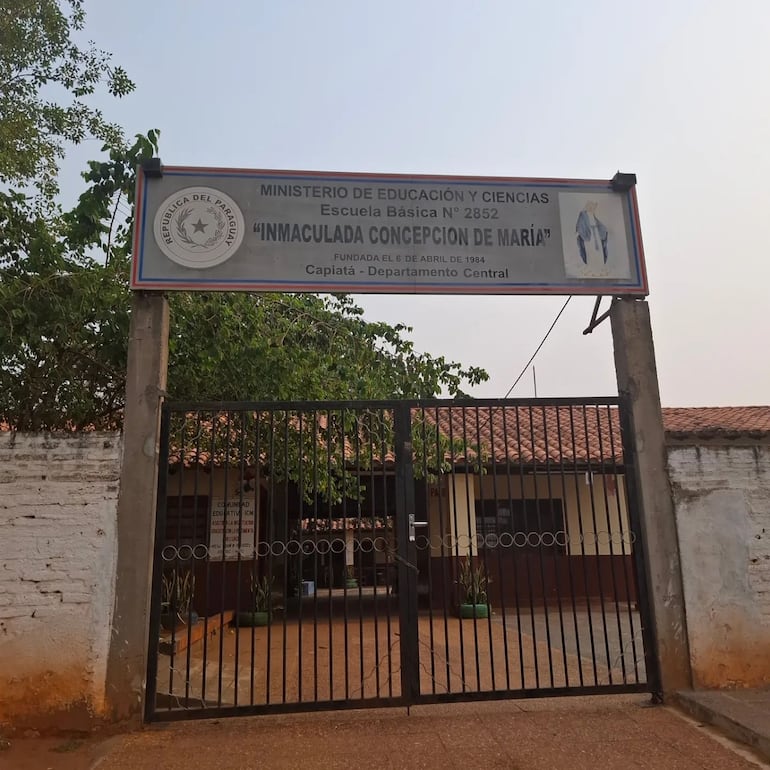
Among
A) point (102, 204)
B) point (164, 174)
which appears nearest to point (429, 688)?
point (164, 174)

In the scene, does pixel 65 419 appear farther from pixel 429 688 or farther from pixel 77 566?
pixel 429 688

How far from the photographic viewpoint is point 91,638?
4270 millimetres

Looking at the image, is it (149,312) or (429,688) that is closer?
(149,312)

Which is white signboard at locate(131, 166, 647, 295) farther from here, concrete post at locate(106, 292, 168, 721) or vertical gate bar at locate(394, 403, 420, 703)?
vertical gate bar at locate(394, 403, 420, 703)

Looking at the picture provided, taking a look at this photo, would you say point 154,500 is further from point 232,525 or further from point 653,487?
point 232,525

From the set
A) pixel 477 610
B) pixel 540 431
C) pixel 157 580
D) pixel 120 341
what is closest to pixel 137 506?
pixel 157 580

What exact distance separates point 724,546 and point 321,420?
6475 millimetres

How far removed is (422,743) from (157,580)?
2067mm

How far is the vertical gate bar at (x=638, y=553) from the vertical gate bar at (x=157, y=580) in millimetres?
3396

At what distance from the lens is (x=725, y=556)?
483 centimetres

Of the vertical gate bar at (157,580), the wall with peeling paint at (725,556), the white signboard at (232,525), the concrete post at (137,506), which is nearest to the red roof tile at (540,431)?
the white signboard at (232,525)

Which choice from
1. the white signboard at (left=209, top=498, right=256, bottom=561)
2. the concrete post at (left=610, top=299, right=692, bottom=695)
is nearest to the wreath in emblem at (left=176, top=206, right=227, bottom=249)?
the concrete post at (left=610, top=299, right=692, bottom=695)

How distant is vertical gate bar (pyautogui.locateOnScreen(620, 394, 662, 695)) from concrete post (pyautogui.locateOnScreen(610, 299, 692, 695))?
2 centimetres

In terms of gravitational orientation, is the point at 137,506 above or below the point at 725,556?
above
